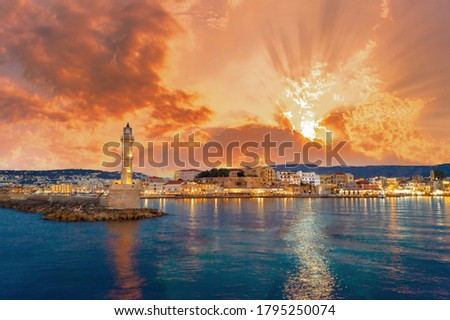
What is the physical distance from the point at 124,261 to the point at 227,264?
13.8 ft

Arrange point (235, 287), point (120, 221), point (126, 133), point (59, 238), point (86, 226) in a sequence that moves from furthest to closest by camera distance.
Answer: point (126, 133) → point (120, 221) → point (86, 226) → point (59, 238) → point (235, 287)

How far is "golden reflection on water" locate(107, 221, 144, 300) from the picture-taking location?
1064 cm

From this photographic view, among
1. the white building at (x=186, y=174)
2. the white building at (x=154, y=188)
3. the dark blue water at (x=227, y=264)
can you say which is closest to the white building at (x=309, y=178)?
the white building at (x=186, y=174)

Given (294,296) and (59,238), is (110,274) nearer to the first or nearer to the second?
(294,296)

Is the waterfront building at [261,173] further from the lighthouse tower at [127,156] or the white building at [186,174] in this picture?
the lighthouse tower at [127,156]

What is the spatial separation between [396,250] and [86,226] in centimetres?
1958

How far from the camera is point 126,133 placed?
1293 inches

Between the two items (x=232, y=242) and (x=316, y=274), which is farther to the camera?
(x=232, y=242)

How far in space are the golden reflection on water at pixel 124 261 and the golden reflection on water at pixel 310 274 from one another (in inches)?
177

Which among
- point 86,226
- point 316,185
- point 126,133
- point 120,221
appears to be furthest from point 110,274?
point 316,185

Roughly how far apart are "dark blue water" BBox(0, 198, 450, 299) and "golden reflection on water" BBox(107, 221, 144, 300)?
4 cm

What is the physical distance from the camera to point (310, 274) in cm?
1223

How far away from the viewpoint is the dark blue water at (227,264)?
1059cm
